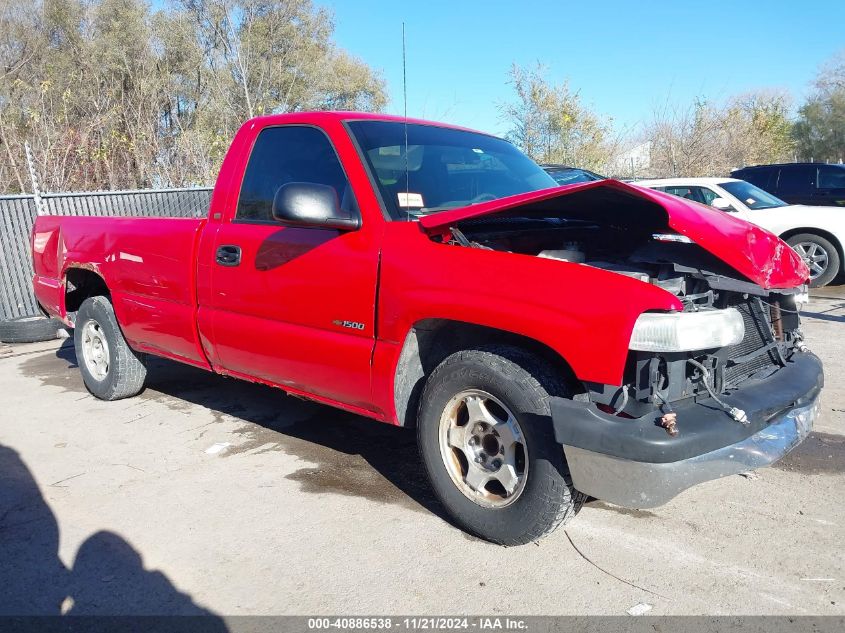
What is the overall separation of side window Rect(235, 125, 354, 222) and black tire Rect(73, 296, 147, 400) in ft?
6.20

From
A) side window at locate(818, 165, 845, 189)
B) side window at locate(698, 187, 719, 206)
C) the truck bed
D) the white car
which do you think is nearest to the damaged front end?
the truck bed

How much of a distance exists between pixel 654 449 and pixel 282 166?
269 cm

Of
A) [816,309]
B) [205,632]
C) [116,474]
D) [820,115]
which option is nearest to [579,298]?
[205,632]

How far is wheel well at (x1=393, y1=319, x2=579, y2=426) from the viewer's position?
3264mm

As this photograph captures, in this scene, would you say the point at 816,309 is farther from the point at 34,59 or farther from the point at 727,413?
the point at 34,59

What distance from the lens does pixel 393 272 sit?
3293 mm

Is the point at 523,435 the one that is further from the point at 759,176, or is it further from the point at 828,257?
the point at 759,176

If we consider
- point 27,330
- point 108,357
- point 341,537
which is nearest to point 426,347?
point 341,537

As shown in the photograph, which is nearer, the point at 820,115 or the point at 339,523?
the point at 339,523

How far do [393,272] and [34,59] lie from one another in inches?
880

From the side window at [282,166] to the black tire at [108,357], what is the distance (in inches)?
74.4

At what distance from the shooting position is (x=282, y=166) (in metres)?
4.11

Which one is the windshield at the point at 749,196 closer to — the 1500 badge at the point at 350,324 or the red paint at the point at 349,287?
the red paint at the point at 349,287

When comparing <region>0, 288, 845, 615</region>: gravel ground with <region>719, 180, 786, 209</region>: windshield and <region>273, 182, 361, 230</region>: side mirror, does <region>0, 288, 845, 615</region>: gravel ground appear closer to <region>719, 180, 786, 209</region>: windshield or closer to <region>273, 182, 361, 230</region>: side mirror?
<region>273, 182, 361, 230</region>: side mirror
